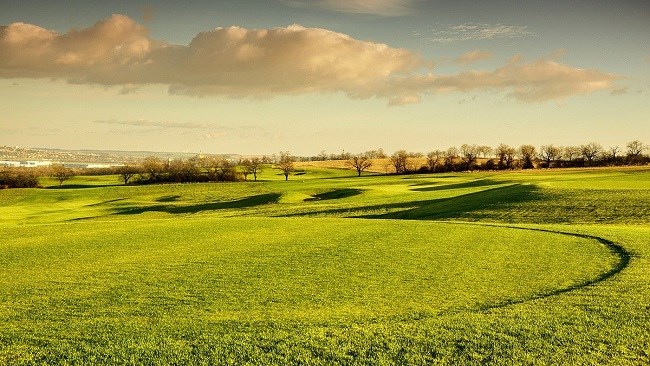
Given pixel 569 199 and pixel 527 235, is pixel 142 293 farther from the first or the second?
pixel 569 199

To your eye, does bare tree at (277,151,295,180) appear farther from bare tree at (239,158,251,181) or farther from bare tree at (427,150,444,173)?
bare tree at (427,150,444,173)

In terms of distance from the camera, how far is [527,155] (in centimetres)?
13975

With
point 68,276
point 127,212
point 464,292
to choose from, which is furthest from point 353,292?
point 127,212

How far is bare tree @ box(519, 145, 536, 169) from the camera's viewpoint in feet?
450

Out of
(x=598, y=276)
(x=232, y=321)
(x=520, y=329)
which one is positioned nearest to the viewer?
(x=520, y=329)

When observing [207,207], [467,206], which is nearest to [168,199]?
[207,207]

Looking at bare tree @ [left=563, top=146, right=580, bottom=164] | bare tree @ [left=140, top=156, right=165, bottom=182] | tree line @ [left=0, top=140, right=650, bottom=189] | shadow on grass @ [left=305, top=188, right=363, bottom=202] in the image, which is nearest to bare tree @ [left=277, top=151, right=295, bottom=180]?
tree line @ [left=0, top=140, right=650, bottom=189]

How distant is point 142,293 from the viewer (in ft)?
47.6

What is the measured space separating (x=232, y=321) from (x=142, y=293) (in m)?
4.19

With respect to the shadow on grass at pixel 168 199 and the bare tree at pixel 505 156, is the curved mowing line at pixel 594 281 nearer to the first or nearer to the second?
the shadow on grass at pixel 168 199

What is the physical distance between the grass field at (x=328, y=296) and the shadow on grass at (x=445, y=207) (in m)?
14.2

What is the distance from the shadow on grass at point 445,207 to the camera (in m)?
43.5

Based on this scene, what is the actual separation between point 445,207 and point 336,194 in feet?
105

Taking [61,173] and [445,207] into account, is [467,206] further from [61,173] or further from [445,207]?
[61,173]
